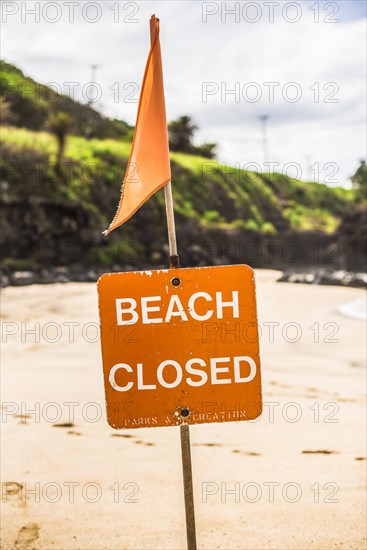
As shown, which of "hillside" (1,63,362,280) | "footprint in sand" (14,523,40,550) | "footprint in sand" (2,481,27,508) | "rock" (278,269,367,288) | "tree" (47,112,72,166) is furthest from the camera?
"tree" (47,112,72,166)

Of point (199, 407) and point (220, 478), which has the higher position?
point (199, 407)

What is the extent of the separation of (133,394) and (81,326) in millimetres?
10025

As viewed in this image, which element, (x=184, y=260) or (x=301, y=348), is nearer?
(x=301, y=348)

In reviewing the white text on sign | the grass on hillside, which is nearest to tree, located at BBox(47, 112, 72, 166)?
the grass on hillside

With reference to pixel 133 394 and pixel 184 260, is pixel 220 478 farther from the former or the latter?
pixel 184 260

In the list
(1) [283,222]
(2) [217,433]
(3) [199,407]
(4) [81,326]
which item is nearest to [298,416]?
(2) [217,433]

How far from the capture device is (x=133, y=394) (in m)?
2.60

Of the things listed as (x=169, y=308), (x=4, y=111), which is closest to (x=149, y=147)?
(x=169, y=308)

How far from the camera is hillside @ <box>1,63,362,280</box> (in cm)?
2923

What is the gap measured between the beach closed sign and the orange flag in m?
0.32

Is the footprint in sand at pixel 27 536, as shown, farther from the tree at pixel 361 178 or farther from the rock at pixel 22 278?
the tree at pixel 361 178

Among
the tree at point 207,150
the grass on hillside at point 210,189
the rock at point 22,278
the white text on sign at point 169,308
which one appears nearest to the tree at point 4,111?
the grass on hillside at point 210,189

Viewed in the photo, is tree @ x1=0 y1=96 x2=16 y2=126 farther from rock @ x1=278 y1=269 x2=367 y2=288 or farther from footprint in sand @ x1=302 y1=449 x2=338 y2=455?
footprint in sand @ x1=302 y1=449 x2=338 y2=455

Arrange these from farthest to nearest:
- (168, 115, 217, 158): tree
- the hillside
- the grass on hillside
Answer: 1. (168, 115, 217, 158): tree
2. the grass on hillside
3. the hillside
